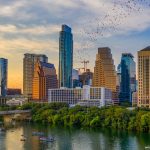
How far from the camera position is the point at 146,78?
108m

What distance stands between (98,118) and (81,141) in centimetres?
1581

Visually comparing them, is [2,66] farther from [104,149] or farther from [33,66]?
[104,149]

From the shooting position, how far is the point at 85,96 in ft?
382

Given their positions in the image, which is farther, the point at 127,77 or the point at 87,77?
the point at 87,77

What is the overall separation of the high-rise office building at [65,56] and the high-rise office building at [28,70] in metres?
8.23

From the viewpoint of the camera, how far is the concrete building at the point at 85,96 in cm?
11012

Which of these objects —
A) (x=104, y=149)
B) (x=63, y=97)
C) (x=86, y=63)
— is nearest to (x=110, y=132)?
(x=104, y=149)

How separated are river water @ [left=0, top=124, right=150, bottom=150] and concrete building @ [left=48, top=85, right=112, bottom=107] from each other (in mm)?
53601

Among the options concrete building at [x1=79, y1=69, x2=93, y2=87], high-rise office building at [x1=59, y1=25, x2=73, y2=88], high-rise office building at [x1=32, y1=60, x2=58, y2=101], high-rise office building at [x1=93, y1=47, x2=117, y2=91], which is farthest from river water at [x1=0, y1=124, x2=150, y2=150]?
high-rise office building at [x1=59, y1=25, x2=73, y2=88]

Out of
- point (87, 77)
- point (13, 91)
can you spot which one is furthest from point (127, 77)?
point (13, 91)

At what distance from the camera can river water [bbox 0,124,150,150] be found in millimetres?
41219

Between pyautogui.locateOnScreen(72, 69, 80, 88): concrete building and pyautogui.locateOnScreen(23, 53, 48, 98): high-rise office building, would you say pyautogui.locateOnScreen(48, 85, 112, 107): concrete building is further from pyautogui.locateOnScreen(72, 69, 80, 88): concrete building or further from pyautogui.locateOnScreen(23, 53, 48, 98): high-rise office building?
pyautogui.locateOnScreen(72, 69, 80, 88): concrete building

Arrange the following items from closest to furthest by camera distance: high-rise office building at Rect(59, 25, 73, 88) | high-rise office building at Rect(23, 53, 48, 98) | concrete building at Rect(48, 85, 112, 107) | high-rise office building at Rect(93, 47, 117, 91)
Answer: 1. concrete building at Rect(48, 85, 112, 107)
2. high-rise office building at Rect(93, 47, 117, 91)
3. high-rise office building at Rect(23, 53, 48, 98)
4. high-rise office building at Rect(59, 25, 73, 88)

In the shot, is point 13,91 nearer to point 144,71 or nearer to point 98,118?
point 144,71
